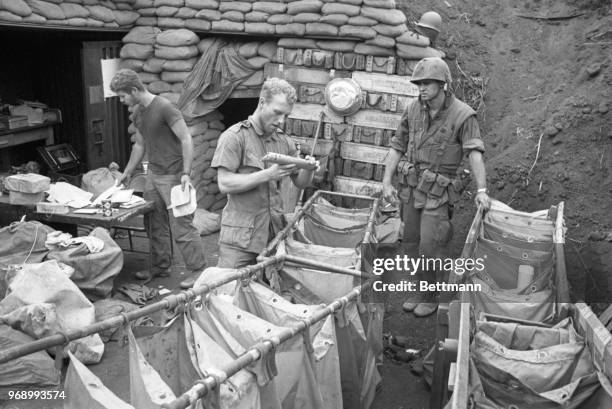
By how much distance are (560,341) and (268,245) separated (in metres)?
1.96

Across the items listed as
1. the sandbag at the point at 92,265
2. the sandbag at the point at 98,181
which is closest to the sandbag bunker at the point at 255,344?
the sandbag at the point at 92,265

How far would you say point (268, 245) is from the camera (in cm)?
420

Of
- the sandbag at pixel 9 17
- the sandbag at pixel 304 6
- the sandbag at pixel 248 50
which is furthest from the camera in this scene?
the sandbag at pixel 248 50

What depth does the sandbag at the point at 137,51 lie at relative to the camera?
8.02 m

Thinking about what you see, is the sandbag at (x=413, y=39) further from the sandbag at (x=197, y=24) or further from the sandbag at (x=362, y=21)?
the sandbag at (x=197, y=24)

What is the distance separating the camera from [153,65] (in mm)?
8039

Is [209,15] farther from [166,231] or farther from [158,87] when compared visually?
[166,231]

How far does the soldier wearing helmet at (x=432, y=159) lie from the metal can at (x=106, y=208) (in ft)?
8.34

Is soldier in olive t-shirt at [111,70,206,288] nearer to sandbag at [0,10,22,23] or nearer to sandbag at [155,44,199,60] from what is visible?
sandbag at [0,10,22,23]

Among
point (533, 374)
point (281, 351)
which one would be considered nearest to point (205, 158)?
point (281, 351)

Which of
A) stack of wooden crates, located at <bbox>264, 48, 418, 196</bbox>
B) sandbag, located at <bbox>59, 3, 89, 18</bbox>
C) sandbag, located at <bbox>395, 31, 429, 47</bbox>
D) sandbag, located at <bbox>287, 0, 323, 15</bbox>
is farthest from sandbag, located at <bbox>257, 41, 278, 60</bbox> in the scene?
sandbag, located at <bbox>59, 3, 89, 18</bbox>

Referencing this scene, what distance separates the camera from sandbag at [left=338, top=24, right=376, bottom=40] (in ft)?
23.5

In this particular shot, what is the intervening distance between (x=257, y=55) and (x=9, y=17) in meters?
2.95

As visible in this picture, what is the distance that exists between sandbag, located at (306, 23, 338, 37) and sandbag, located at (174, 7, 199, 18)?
1.59m
